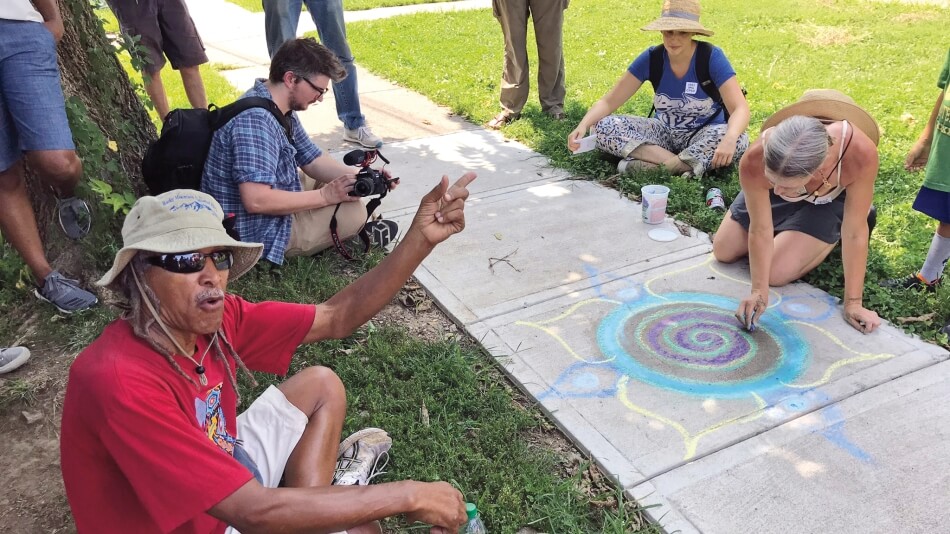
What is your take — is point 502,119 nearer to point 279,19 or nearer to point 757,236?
point 279,19

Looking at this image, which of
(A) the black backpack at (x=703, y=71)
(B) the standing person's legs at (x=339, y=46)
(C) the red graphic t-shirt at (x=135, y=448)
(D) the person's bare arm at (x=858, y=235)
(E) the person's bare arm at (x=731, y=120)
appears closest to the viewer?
(C) the red graphic t-shirt at (x=135, y=448)

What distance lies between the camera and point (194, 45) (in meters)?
5.73

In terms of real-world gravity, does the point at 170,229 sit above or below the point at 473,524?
above

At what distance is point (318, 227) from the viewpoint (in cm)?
421

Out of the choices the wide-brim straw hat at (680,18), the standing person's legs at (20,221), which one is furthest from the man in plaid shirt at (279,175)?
the wide-brim straw hat at (680,18)

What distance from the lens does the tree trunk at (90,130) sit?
388cm

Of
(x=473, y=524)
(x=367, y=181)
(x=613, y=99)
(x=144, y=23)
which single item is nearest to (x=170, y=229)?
(x=473, y=524)

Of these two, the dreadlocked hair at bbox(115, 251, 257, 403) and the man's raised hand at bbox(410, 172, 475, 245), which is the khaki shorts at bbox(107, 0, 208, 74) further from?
the dreadlocked hair at bbox(115, 251, 257, 403)

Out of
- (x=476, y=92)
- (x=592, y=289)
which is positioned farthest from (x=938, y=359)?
(x=476, y=92)

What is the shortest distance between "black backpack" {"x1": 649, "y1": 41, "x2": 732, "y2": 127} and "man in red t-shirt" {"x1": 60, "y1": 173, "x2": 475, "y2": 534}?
321cm

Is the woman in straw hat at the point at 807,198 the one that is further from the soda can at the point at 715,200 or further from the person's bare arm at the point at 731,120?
the person's bare arm at the point at 731,120

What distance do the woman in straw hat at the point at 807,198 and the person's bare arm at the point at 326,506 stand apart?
2.08 m

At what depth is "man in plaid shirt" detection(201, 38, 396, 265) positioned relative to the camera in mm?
3730

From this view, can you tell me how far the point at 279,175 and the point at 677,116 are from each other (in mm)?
2813
